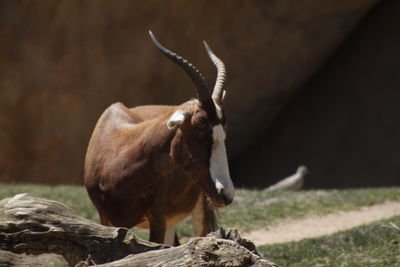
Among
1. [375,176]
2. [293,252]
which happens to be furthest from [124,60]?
[293,252]

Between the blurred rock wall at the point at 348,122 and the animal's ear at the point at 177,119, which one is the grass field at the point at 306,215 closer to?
the animal's ear at the point at 177,119

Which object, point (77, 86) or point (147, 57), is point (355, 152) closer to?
point (147, 57)

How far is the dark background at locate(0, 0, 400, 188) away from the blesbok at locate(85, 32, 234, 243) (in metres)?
8.81

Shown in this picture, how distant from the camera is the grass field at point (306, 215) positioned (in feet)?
24.6

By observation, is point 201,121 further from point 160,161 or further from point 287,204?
point 287,204

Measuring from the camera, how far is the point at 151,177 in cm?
650

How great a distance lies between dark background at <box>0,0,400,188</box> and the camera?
15.9m

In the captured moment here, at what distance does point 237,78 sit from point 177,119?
11796 millimetres

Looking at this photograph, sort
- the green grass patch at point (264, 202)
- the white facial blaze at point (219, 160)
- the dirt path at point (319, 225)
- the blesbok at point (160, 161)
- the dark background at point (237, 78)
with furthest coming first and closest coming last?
1. the dark background at point (237, 78)
2. the green grass patch at point (264, 202)
3. the dirt path at point (319, 225)
4. the blesbok at point (160, 161)
5. the white facial blaze at point (219, 160)

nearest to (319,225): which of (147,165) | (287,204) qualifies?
(287,204)

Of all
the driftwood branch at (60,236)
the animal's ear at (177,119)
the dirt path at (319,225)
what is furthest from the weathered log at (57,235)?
the dirt path at (319,225)

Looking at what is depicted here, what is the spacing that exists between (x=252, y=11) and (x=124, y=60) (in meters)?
2.91

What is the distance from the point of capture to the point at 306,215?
1123cm

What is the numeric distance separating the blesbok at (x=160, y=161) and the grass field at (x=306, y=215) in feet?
4.63
